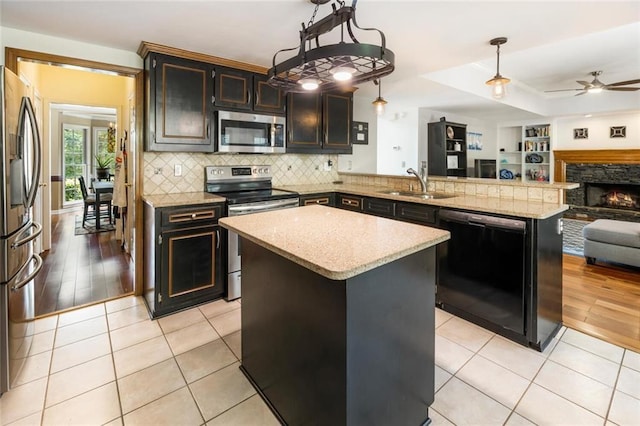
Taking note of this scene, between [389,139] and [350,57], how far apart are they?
4931 millimetres

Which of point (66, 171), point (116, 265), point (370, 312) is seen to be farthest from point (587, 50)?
point (66, 171)

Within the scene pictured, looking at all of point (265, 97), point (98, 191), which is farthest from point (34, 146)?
point (98, 191)

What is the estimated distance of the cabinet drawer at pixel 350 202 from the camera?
11.5ft

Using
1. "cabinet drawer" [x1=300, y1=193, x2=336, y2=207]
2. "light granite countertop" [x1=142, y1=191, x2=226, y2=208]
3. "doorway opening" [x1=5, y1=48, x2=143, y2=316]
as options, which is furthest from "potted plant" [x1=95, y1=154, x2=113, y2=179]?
"cabinet drawer" [x1=300, y1=193, x2=336, y2=207]

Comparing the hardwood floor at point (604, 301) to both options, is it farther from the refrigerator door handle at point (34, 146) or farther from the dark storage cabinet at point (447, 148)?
the refrigerator door handle at point (34, 146)

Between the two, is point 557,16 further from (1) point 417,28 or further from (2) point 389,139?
(2) point 389,139

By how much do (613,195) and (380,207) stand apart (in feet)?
21.3

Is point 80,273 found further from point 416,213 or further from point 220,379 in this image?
point 416,213

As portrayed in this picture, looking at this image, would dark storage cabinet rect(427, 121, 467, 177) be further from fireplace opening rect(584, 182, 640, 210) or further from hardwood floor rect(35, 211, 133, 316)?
hardwood floor rect(35, 211, 133, 316)

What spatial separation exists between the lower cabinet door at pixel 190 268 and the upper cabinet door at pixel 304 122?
1445 millimetres

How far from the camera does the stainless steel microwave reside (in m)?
3.13

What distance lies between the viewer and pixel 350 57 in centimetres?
136

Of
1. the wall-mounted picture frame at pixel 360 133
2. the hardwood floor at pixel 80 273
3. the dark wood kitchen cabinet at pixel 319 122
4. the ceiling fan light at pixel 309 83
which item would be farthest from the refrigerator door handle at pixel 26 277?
the wall-mounted picture frame at pixel 360 133

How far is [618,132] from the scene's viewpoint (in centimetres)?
635
